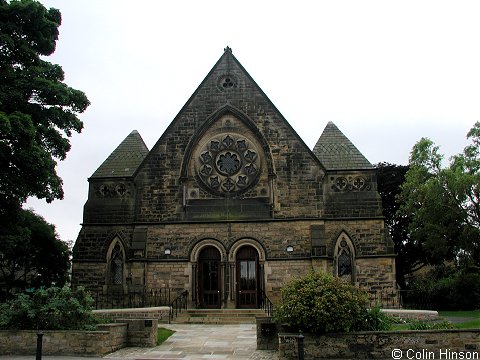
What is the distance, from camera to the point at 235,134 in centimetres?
2477

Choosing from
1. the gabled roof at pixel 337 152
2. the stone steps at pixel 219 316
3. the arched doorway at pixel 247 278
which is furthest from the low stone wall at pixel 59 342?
the gabled roof at pixel 337 152

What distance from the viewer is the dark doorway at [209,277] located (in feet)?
75.7

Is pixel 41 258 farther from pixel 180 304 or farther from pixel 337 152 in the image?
pixel 337 152

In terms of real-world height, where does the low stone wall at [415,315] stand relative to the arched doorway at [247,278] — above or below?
below

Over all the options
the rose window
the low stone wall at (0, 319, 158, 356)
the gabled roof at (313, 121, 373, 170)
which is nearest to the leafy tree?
the gabled roof at (313, 121, 373, 170)

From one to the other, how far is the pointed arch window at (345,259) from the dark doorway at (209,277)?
17.6 ft

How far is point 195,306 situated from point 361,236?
8.02 m

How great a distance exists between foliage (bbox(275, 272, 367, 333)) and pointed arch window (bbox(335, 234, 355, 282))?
32.0ft

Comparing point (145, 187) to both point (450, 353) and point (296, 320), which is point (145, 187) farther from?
point (450, 353)

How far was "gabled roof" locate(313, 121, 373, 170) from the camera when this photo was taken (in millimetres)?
24156

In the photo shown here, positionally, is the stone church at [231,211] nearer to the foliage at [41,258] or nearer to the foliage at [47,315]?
the foliage at [47,315]

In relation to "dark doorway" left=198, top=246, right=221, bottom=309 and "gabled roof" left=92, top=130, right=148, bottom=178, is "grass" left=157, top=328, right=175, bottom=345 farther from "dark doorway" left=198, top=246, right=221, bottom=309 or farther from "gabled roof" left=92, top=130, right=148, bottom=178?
"gabled roof" left=92, top=130, right=148, bottom=178

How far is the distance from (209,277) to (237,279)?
1280 mm

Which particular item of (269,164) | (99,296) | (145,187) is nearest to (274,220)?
(269,164)
